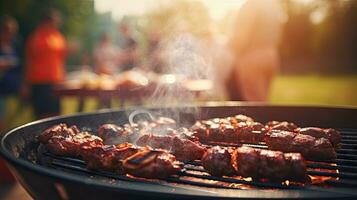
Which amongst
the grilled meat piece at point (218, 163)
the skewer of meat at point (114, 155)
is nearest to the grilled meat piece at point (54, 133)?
the skewer of meat at point (114, 155)

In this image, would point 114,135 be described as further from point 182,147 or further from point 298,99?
point 298,99

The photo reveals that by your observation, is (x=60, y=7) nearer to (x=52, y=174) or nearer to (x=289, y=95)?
(x=289, y=95)

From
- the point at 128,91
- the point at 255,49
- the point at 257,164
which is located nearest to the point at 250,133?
the point at 257,164

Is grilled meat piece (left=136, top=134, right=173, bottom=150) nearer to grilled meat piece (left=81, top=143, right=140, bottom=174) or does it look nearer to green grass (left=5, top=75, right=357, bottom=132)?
grilled meat piece (left=81, top=143, right=140, bottom=174)

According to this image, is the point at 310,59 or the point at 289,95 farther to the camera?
the point at 310,59

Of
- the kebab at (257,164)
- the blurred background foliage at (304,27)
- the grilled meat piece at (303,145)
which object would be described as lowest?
the kebab at (257,164)

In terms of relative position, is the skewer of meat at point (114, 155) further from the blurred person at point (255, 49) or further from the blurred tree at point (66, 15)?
the blurred tree at point (66, 15)

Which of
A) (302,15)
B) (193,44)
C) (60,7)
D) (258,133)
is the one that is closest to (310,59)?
(302,15)
